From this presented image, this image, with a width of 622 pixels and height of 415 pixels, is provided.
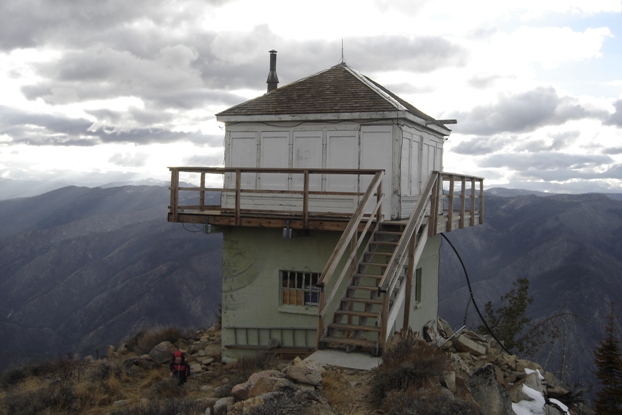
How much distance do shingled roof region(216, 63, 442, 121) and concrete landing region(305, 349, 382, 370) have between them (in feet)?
20.0

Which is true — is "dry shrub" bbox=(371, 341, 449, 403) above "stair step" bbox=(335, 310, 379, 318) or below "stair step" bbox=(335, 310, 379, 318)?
below

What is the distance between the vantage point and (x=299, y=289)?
14.2m

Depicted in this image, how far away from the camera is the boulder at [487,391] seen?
943 cm

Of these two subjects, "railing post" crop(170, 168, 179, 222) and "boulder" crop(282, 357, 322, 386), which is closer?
"boulder" crop(282, 357, 322, 386)

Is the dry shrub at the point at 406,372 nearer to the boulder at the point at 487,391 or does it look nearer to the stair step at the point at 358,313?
the boulder at the point at 487,391

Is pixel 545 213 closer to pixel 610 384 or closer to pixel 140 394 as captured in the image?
pixel 610 384

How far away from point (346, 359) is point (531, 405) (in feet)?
16.1

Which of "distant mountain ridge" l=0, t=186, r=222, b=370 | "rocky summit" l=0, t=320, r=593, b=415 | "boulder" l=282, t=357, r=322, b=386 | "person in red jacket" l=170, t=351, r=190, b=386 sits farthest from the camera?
"distant mountain ridge" l=0, t=186, r=222, b=370

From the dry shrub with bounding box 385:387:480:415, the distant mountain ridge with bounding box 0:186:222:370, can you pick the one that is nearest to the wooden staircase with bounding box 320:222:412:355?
the dry shrub with bounding box 385:387:480:415

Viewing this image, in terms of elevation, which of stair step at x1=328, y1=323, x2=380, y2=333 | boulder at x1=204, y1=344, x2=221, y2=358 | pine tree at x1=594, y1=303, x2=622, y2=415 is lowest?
pine tree at x1=594, y1=303, x2=622, y2=415

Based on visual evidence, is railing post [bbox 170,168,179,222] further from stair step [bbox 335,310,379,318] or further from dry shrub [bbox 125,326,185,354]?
stair step [bbox 335,310,379,318]

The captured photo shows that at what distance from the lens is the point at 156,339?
1703 centimetres

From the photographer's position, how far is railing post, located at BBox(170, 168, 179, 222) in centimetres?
1376

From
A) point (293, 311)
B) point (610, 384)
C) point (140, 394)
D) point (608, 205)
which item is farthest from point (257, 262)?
point (608, 205)
